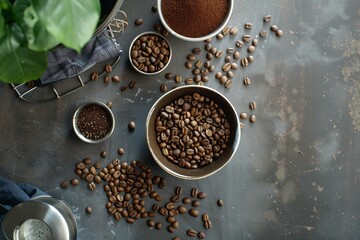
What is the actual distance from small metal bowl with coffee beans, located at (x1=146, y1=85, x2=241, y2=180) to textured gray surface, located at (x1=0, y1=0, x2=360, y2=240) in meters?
0.06

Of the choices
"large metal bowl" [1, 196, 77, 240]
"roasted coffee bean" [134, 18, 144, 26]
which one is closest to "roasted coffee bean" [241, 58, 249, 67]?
"roasted coffee bean" [134, 18, 144, 26]

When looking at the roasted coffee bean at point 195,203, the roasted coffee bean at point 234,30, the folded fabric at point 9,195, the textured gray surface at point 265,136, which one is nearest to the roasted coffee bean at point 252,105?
the textured gray surface at point 265,136

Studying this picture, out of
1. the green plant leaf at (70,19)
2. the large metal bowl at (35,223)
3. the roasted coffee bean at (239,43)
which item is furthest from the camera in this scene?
the roasted coffee bean at (239,43)

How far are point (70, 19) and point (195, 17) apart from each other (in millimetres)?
717

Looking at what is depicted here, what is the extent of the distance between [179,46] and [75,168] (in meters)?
0.49

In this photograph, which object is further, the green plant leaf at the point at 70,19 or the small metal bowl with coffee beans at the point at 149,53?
the small metal bowl with coffee beans at the point at 149,53

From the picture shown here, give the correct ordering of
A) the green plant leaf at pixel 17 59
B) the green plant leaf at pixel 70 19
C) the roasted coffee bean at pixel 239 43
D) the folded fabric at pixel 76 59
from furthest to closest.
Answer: the roasted coffee bean at pixel 239 43
the folded fabric at pixel 76 59
the green plant leaf at pixel 17 59
the green plant leaf at pixel 70 19

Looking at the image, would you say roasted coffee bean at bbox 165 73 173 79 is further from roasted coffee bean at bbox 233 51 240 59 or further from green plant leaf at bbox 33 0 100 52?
green plant leaf at bbox 33 0 100 52

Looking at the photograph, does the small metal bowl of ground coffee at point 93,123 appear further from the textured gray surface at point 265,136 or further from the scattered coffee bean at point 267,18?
the scattered coffee bean at point 267,18

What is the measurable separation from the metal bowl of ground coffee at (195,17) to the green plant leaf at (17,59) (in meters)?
0.56

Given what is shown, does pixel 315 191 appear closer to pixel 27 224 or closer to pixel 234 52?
pixel 234 52

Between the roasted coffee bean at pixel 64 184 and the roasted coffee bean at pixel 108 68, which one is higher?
the roasted coffee bean at pixel 108 68

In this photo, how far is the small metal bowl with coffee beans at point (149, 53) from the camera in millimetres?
1482

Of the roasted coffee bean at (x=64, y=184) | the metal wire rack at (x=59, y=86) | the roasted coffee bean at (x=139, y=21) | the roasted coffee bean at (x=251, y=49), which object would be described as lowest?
the roasted coffee bean at (x=64, y=184)
